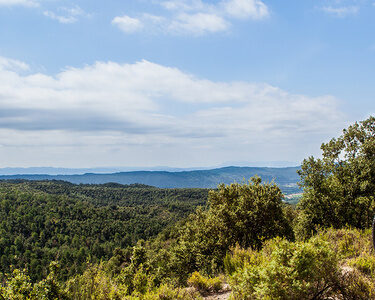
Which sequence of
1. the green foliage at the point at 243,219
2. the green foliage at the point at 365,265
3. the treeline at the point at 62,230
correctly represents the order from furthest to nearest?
the treeline at the point at 62,230 → the green foliage at the point at 243,219 → the green foliage at the point at 365,265

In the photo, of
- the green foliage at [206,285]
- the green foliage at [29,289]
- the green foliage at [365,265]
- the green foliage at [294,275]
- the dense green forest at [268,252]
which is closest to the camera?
the green foliage at [294,275]

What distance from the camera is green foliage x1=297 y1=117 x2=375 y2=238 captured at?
556 inches

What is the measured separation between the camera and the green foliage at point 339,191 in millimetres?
14133

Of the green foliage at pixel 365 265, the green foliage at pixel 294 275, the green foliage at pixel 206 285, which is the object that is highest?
the green foliage at pixel 294 275

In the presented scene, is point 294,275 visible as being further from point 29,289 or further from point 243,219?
point 243,219

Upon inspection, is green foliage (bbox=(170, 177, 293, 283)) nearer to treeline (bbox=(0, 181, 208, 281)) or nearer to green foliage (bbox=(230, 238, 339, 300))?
green foliage (bbox=(230, 238, 339, 300))

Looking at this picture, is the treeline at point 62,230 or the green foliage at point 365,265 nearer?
the green foliage at point 365,265

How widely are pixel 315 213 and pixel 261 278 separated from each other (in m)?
12.7

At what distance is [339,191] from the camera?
48.6 feet

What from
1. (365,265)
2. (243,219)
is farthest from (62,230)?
(365,265)

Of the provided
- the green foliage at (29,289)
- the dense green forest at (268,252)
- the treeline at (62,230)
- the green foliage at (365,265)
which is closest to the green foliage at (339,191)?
the dense green forest at (268,252)

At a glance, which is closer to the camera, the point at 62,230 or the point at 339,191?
the point at 339,191

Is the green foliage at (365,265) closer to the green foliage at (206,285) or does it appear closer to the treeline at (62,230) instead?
the green foliage at (206,285)

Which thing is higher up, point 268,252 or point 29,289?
point 268,252
